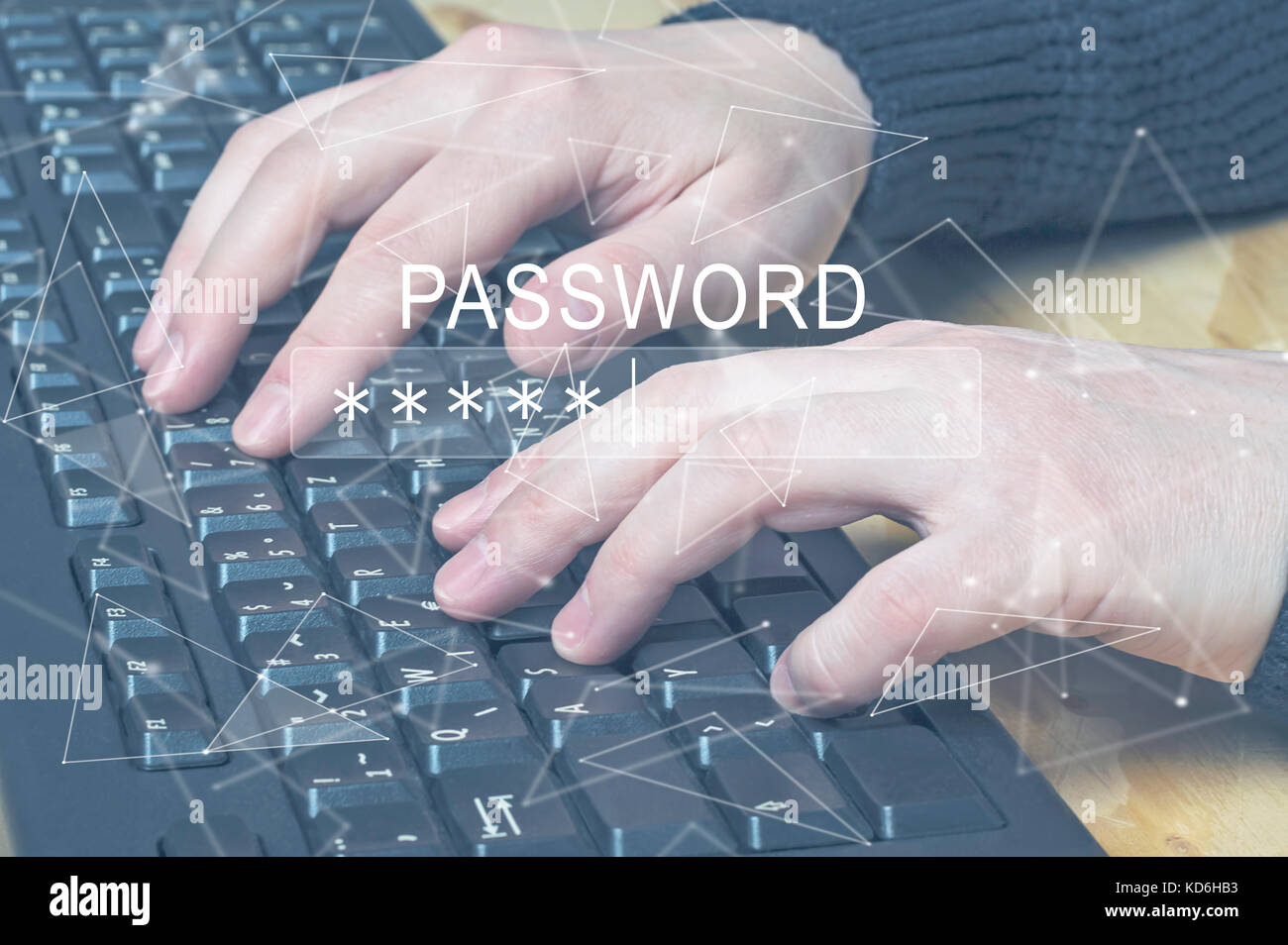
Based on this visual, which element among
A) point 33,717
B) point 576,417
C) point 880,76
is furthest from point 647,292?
point 33,717

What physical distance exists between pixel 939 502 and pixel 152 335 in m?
0.31

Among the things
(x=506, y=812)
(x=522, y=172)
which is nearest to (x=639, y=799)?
(x=506, y=812)

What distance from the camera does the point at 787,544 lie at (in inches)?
18.2

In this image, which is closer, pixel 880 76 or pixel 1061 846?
pixel 1061 846

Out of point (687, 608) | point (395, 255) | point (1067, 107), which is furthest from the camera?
point (1067, 107)

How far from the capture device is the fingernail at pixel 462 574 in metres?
0.41

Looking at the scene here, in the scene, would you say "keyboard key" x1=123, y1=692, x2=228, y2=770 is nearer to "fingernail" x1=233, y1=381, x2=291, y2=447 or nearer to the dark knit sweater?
"fingernail" x1=233, y1=381, x2=291, y2=447

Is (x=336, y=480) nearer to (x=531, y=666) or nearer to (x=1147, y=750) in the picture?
(x=531, y=666)

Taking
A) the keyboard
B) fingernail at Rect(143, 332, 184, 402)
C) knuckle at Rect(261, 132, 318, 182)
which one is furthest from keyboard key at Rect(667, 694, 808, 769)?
knuckle at Rect(261, 132, 318, 182)

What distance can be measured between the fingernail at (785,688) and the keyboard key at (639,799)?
41 millimetres

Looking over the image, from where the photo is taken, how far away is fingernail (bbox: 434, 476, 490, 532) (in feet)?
1.51

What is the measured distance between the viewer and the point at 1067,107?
0.74 metres
